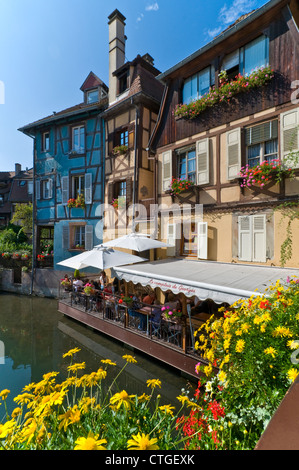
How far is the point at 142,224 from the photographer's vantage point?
10.9 metres

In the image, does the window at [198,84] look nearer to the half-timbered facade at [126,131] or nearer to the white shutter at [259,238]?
the half-timbered facade at [126,131]

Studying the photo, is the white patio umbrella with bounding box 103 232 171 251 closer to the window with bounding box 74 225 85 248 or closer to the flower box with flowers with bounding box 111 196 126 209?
the flower box with flowers with bounding box 111 196 126 209

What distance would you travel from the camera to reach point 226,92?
25.3ft

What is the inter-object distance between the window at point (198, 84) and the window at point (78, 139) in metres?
7.56

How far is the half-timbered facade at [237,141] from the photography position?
659 centimetres

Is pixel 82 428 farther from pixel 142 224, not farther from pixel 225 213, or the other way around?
pixel 142 224

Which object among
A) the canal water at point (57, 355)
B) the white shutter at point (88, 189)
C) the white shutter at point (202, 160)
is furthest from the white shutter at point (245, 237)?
the white shutter at point (88, 189)

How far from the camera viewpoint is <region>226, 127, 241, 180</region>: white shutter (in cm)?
747

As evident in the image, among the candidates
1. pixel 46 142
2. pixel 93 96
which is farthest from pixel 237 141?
pixel 46 142

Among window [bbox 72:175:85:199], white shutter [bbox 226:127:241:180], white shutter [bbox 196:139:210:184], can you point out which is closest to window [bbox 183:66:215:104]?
white shutter [bbox 196:139:210:184]

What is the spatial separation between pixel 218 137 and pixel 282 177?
2.73 metres

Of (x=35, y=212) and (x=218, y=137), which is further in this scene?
(x=35, y=212)

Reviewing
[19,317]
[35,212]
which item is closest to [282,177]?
[19,317]

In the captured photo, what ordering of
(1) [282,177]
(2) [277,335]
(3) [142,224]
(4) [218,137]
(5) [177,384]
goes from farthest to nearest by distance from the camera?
(3) [142,224] → (4) [218,137] → (1) [282,177] → (5) [177,384] → (2) [277,335]
